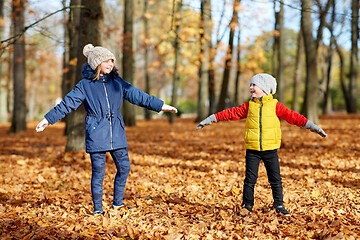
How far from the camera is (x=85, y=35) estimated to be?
7348 millimetres

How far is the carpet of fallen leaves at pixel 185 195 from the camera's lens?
3.37 meters

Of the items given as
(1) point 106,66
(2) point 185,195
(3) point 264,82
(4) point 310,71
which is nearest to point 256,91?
(3) point 264,82

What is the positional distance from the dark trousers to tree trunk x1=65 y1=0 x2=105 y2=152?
195 inches

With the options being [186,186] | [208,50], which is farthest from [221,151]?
[208,50]

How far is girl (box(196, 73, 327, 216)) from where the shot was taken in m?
3.60

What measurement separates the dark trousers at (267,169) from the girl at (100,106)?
1.10 m

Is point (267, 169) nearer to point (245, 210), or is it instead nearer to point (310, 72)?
point (245, 210)

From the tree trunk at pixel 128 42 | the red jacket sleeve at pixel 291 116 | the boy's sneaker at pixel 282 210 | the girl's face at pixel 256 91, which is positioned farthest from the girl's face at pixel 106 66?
the tree trunk at pixel 128 42

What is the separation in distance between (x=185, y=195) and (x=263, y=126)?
1.82 metres

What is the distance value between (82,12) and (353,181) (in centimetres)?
667

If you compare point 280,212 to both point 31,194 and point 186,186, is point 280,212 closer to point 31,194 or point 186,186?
point 186,186

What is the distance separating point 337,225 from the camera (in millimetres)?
3379

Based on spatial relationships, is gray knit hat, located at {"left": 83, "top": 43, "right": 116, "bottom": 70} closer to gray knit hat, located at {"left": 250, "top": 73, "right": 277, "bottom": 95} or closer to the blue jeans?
the blue jeans

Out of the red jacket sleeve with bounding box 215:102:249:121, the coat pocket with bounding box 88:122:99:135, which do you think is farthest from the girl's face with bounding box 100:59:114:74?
the red jacket sleeve with bounding box 215:102:249:121
